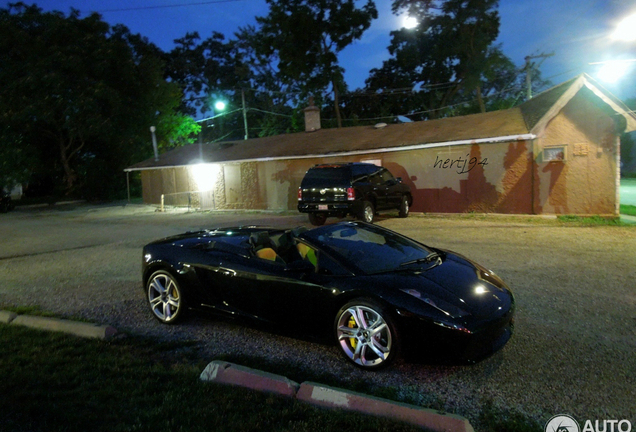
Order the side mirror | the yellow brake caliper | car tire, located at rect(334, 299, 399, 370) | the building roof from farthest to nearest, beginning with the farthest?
the building roof < the side mirror < the yellow brake caliper < car tire, located at rect(334, 299, 399, 370)

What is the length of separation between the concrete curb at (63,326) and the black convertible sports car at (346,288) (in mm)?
732

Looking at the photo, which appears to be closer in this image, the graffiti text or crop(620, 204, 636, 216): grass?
crop(620, 204, 636, 216): grass

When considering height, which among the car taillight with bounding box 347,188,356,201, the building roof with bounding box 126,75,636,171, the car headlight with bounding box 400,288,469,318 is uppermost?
the building roof with bounding box 126,75,636,171

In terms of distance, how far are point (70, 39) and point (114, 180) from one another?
11.2m

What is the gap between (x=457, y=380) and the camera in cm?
397

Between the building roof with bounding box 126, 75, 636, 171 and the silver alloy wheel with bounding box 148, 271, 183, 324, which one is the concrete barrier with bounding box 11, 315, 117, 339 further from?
the building roof with bounding box 126, 75, 636, 171

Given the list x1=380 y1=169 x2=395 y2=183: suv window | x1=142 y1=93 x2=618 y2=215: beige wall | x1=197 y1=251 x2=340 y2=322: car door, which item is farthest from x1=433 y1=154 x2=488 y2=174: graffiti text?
x1=197 y1=251 x2=340 y2=322: car door

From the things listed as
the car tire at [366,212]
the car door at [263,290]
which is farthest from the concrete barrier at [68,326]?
the car tire at [366,212]

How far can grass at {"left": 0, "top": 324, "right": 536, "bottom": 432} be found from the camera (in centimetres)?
322

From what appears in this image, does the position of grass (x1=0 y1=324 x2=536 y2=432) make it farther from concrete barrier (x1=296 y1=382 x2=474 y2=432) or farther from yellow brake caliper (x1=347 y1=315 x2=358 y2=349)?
yellow brake caliper (x1=347 y1=315 x2=358 y2=349)

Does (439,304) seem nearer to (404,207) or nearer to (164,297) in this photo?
(164,297)

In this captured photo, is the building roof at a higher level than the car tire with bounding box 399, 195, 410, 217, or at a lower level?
higher

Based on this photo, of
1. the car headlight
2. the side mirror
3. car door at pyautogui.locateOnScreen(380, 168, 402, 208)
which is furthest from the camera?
car door at pyautogui.locateOnScreen(380, 168, 402, 208)

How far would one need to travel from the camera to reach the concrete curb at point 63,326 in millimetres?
5094
